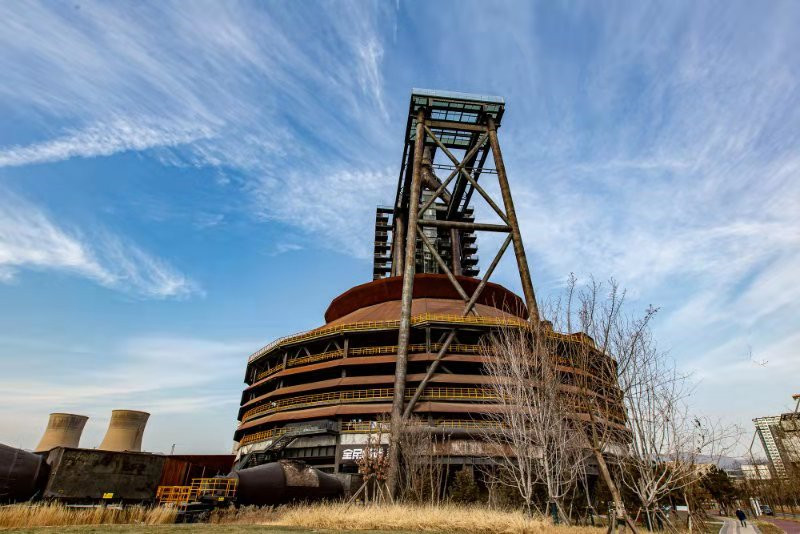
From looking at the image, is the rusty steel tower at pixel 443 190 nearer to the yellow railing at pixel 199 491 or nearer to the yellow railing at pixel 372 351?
the yellow railing at pixel 372 351

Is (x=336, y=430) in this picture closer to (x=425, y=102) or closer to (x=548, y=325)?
(x=548, y=325)

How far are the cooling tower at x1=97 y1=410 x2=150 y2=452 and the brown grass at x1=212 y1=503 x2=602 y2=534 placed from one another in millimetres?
33899

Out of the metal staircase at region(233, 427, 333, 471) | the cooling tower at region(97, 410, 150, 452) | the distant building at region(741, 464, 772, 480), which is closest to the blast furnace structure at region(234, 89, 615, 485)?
the metal staircase at region(233, 427, 333, 471)

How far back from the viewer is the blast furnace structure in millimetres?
30244

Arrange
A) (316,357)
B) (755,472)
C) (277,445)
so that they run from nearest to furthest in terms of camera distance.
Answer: (277,445) < (316,357) < (755,472)

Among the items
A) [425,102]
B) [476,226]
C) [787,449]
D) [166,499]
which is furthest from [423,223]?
[787,449]

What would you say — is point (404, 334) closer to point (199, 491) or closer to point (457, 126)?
point (199, 491)

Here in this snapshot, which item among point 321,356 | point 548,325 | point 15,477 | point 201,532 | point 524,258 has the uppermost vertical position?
point 524,258

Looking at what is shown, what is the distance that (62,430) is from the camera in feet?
141

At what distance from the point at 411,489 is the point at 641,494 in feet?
48.4

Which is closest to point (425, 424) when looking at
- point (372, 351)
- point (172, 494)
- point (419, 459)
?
point (419, 459)

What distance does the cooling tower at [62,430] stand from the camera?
1663 inches

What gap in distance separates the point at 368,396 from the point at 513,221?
65.9 ft

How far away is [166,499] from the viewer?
17406 mm
